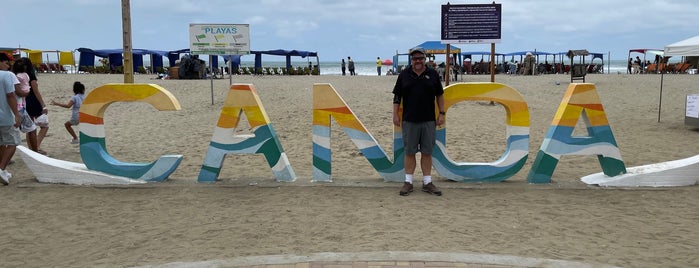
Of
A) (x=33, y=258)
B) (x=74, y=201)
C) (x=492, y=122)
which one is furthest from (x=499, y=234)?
(x=492, y=122)

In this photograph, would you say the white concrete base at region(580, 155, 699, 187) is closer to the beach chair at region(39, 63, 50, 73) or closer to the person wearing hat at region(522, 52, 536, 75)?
the person wearing hat at region(522, 52, 536, 75)

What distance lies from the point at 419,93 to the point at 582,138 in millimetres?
2302

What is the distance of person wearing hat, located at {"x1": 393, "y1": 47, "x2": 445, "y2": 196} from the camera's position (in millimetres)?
6297

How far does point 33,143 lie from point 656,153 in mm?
10463

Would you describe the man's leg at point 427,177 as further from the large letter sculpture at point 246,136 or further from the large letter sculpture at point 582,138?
the large letter sculpture at point 246,136

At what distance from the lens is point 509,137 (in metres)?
6.99

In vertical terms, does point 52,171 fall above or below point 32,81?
below

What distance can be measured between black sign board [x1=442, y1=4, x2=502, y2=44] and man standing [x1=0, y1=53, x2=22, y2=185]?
1048 centimetres

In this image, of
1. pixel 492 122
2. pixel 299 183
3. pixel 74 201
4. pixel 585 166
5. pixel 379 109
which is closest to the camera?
pixel 74 201

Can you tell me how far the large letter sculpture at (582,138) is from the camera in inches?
269

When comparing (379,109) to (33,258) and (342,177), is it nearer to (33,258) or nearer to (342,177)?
(342,177)

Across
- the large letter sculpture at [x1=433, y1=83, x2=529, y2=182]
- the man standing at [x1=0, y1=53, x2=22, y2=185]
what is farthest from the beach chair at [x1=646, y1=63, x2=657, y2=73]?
the man standing at [x1=0, y1=53, x2=22, y2=185]

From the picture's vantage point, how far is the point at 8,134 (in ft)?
23.1

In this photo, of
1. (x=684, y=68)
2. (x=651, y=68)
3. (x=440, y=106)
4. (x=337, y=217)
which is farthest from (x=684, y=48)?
(x=651, y=68)
